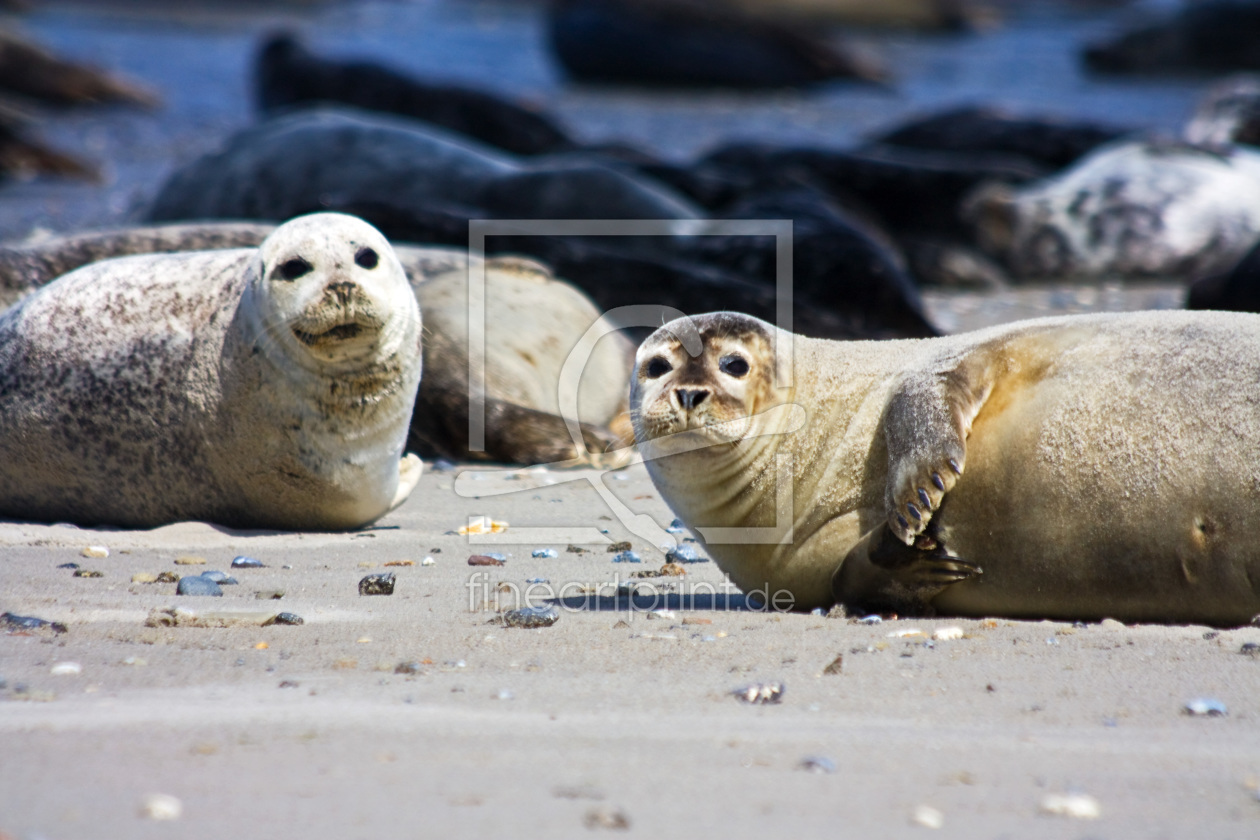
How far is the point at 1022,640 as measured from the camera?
2729 millimetres

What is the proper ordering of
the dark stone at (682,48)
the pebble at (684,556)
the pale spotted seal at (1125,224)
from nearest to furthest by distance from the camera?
1. the pebble at (684,556)
2. the pale spotted seal at (1125,224)
3. the dark stone at (682,48)

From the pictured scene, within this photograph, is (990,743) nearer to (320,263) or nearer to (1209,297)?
(320,263)

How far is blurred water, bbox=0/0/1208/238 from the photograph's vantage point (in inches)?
661

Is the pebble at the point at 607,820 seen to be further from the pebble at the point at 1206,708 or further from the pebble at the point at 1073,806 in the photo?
the pebble at the point at 1206,708

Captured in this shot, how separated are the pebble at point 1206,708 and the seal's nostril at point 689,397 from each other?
1160 millimetres

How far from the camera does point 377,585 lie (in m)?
3.23

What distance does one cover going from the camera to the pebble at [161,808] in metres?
1.68

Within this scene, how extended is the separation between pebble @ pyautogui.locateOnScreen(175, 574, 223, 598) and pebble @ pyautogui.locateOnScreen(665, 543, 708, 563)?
4.14 ft

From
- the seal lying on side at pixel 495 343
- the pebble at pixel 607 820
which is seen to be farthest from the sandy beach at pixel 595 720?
the seal lying on side at pixel 495 343

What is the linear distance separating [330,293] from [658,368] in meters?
1.26

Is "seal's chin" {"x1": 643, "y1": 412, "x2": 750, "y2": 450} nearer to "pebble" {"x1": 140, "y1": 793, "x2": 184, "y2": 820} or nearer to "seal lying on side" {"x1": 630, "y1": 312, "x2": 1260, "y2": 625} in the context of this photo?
"seal lying on side" {"x1": 630, "y1": 312, "x2": 1260, "y2": 625}

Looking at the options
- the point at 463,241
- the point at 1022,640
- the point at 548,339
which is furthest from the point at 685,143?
the point at 1022,640

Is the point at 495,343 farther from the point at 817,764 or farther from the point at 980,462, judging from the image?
the point at 817,764

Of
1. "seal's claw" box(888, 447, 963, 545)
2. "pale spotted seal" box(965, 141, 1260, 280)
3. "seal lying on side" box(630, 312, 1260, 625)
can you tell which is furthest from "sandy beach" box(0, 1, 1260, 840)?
"pale spotted seal" box(965, 141, 1260, 280)
